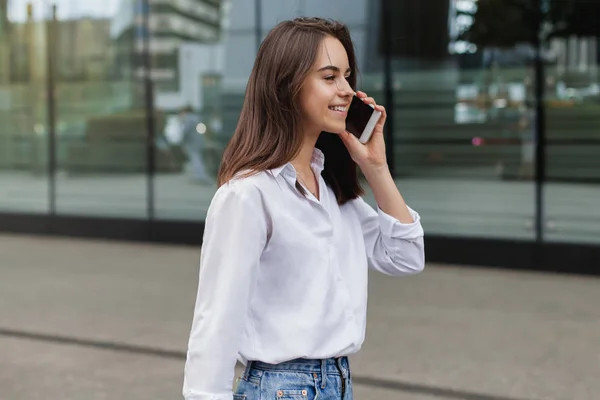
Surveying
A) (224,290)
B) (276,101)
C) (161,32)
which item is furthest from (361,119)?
(161,32)

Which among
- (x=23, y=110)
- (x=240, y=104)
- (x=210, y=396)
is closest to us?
(x=210, y=396)

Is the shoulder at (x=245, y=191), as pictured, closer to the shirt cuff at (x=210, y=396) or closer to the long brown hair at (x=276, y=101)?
the long brown hair at (x=276, y=101)

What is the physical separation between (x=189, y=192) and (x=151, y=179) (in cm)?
62

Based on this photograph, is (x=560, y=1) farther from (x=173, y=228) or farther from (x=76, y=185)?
(x=76, y=185)

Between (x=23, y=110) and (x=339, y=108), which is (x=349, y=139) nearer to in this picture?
(x=339, y=108)

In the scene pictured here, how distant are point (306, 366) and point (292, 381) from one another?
0.05 m

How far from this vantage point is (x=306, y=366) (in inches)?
85.0

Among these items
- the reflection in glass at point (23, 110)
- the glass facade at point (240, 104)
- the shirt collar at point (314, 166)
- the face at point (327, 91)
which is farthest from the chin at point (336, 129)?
the reflection in glass at point (23, 110)

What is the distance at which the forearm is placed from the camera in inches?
92.0

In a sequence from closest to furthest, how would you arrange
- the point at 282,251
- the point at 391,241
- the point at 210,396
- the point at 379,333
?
the point at 210,396
the point at 282,251
the point at 391,241
the point at 379,333

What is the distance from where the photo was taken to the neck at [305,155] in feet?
7.40

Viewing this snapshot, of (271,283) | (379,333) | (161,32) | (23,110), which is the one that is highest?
(161,32)

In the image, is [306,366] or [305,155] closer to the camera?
[306,366]

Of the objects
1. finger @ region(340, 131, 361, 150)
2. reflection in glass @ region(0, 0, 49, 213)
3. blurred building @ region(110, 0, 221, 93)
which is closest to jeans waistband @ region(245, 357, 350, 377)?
finger @ region(340, 131, 361, 150)
